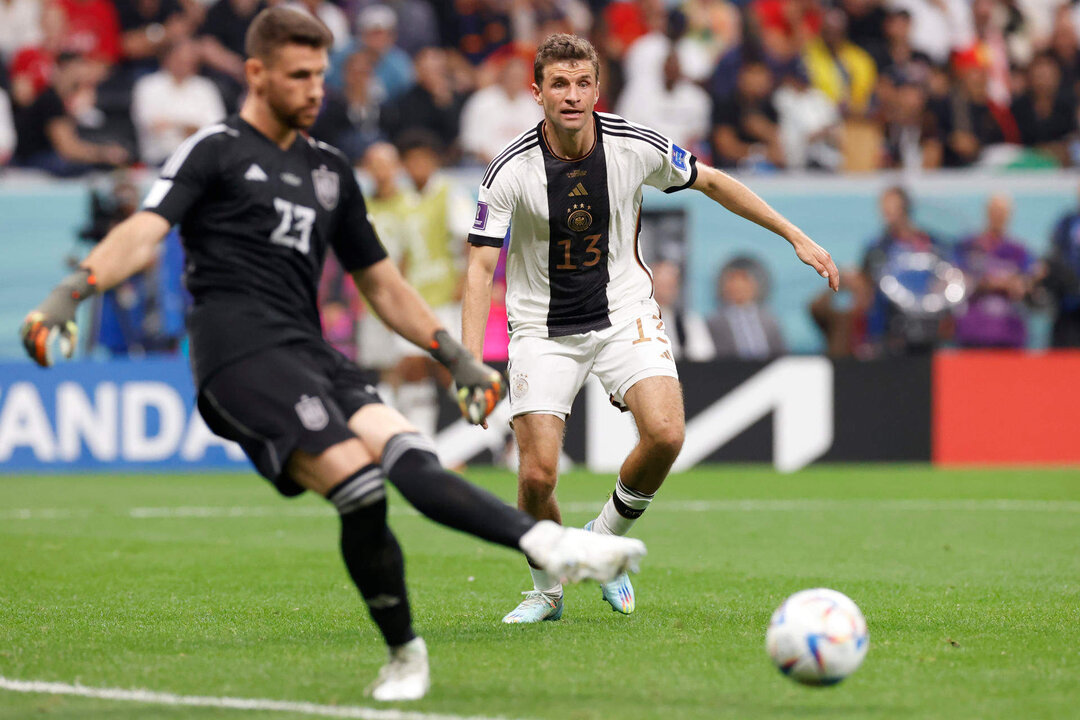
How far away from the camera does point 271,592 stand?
7.77m

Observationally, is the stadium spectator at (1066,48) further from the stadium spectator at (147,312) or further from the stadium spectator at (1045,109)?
the stadium spectator at (147,312)

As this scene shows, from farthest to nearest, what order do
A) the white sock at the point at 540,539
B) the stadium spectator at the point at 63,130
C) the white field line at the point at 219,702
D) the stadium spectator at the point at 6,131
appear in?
1. the stadium spectator at the point at 6,131
2. the stadium spectator at the point at 63,130
3. the white sock at the point at 540,539
4. the white field line at the point at 219,702

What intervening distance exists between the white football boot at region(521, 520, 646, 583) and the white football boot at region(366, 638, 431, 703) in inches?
24.4

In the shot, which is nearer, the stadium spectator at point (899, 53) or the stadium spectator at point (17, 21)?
the stadium spectator at point (17, 21)

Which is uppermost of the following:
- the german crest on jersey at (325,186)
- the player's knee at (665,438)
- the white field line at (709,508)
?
the german crest on jersey at (325,186)

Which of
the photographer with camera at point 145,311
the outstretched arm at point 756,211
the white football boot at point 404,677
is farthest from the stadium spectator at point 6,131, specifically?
the white football boot at point 404,677

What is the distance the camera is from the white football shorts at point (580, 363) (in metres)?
7.19

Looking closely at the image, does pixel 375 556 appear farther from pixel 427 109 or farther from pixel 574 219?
pixel 427 109

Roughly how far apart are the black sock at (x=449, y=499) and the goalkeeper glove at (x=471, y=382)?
232 millimetres

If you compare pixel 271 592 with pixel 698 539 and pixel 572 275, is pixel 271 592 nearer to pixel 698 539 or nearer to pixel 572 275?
pixel 572 275

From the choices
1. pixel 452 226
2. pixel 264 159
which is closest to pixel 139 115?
pixel 452 226

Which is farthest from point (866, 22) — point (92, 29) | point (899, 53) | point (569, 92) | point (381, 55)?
point (569, 92)

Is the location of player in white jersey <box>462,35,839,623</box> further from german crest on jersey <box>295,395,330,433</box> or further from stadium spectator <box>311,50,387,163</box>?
stadium spectator <box>311,50,387,163</box>

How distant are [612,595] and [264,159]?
2.88 m
